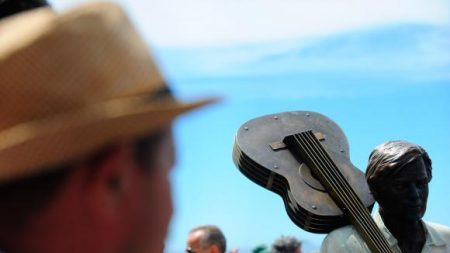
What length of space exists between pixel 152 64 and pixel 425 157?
235 cm

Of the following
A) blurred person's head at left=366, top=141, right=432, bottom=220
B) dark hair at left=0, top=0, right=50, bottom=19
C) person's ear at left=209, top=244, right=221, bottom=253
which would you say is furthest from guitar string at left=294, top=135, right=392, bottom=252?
dark hair at left=0, top=0, right=50, bottom=19

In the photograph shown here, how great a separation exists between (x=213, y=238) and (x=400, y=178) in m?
2.11

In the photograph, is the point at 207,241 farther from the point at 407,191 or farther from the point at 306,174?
the point at 407,191

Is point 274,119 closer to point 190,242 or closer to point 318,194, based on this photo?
point 318,194

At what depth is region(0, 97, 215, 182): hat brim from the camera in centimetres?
88

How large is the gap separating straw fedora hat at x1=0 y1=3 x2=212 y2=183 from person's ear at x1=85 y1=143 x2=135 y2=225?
16 millimetres

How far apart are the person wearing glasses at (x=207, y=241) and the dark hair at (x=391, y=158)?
194cm

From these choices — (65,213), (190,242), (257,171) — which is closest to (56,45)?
(65,213)

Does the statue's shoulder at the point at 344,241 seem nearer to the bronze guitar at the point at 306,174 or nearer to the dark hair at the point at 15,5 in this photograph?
the bronze guitar at the point at 306,174

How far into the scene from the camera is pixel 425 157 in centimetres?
313

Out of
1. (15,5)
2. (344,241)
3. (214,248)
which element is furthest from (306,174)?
(15,5)

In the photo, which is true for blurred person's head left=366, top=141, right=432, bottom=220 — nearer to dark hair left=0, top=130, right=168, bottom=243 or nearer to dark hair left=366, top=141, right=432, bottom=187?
dark hair left=366, top=141, right=432, bottom=187

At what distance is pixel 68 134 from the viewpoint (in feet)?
2.90

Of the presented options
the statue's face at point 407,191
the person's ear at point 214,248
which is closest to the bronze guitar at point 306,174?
the statue's face at point 407,191
